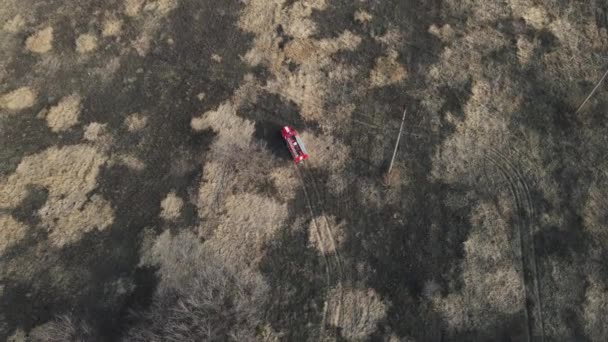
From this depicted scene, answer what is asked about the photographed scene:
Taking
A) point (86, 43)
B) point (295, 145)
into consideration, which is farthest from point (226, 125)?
point (86, 43)

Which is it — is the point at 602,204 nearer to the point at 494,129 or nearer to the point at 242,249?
the point at 494,129

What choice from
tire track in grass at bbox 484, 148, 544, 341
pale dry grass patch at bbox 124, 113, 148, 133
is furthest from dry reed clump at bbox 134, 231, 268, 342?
tire track in grass at bbox 484, 148, 544, 341

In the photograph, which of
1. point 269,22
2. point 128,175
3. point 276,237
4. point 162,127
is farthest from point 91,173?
point 269,22

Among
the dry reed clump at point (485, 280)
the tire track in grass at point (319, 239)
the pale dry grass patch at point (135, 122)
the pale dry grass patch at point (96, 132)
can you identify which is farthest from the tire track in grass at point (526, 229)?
the pale dry grass patch at point (96, 132)

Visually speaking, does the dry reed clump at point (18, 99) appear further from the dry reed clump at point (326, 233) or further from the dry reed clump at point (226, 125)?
the dry reed clump at point (326, 233)

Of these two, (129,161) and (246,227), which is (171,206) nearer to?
(129,161)
